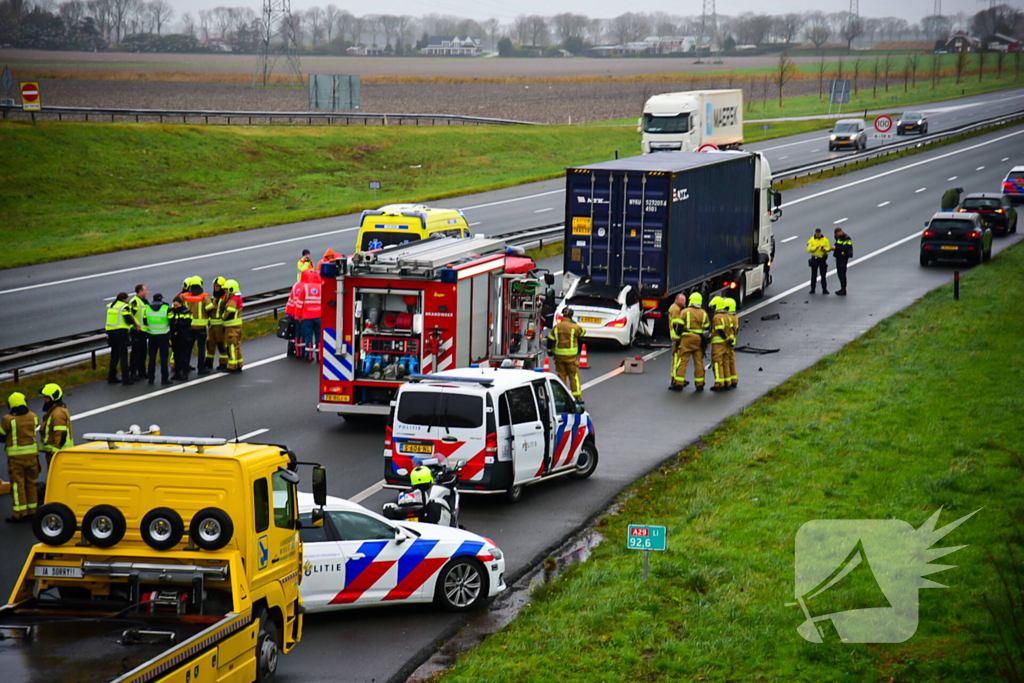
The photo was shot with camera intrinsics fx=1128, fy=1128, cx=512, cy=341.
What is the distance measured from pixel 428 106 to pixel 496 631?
9564 cm

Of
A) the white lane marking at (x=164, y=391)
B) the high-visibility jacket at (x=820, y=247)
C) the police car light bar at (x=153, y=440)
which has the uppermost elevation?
the police car light bar at (x=153, y=440)

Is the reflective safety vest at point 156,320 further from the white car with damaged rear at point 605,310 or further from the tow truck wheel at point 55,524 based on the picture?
the tow truck wheel at point 55,524

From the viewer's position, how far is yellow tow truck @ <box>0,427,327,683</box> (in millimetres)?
8453

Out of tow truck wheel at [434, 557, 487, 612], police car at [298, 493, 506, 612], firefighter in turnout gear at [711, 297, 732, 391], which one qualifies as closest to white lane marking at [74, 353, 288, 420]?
firefighter in turnout gear at [711, 297, 732, 391]

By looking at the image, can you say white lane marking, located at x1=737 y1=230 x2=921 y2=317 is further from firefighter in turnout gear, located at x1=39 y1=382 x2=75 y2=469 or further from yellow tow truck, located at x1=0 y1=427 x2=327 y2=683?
yellow tow truck, located at x1=0 y1=427 x2=327 y2=683

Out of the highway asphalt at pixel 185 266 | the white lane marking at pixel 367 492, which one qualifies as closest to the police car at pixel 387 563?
the white lane marking at pixel 367 492

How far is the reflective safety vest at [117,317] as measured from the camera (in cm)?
2173

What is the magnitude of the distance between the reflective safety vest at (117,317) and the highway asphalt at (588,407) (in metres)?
1.24

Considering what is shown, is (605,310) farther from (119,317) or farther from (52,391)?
(52,391)

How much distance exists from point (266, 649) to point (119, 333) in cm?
1414

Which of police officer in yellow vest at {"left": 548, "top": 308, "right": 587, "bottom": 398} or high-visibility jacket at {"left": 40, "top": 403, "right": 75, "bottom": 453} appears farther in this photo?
police officer in yellow vest at {"left": 548, "top": 308, "right": 587, "bottom": 398}

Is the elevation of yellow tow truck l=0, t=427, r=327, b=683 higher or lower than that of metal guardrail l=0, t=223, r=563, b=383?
higher

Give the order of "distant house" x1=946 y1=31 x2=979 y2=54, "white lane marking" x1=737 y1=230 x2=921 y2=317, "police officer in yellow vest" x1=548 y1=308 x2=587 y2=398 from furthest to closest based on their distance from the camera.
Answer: "distant house" x1=946 y1=31 x2=979 y2=54 → "white lane marking" x1=737 y1=230 x2=921 y2=317 → "police officer in yellow vest" x1=548 y1=308 x2=587 y2=398

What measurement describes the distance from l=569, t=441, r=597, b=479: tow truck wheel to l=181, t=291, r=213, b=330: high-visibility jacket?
33.0ft
